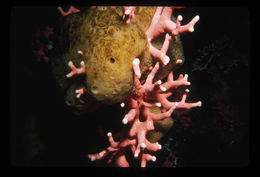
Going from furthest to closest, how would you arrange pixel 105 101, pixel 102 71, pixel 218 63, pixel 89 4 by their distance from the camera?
1. pixel 218 63
2. pixel 89 4
3. pixel 105 101
4. pixel 102 71

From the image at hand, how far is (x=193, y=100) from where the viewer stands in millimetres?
3252

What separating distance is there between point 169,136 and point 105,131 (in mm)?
1127

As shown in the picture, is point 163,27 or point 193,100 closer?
point 163,27

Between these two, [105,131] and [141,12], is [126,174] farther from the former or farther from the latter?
[141,12]

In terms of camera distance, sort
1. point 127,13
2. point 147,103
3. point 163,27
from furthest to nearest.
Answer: point 147,103
point 163,27
point 127,13

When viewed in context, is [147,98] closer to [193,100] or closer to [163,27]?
[163,27]

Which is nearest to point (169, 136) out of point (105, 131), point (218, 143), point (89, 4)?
point (218, 143)

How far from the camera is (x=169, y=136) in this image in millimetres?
3252

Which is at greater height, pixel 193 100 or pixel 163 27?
pixel 163 27

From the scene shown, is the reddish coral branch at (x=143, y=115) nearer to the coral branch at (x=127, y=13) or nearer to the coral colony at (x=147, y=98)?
the coral colony at (x=147, y=98)

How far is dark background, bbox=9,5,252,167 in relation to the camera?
121 inches

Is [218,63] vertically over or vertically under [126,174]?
over

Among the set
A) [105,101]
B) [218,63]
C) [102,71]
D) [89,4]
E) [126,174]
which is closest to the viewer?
[102,71]

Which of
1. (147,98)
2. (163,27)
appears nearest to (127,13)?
(163,27)
